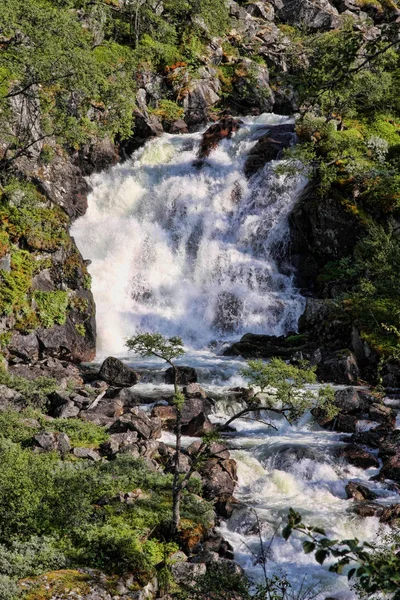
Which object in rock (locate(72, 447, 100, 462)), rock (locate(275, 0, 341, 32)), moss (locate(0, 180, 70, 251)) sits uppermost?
rock (locate(275, 0, 341, 32))

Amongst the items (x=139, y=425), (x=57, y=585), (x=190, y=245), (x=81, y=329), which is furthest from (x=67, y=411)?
(x=190, y=245)

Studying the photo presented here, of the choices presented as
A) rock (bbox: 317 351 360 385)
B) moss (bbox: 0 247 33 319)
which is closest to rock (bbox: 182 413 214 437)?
rock (bbox: 317 351 360 385)

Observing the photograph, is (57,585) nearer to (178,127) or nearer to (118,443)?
(118,443)

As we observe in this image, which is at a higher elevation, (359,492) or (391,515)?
(391,515)

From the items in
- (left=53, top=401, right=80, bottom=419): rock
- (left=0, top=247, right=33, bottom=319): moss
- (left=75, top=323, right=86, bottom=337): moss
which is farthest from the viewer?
(left=75, top=323, right=86, bottom=337): moss

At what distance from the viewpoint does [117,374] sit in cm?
1950

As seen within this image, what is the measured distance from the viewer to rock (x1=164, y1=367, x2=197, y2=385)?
64.8 ft

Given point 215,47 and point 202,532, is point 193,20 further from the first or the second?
point 202,532

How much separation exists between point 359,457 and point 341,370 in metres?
5.90

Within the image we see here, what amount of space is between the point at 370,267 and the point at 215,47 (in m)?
28.8

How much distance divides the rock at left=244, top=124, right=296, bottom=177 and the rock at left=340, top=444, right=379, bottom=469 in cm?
1943

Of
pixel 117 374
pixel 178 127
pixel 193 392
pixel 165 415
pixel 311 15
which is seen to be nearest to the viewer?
pixel 165 415

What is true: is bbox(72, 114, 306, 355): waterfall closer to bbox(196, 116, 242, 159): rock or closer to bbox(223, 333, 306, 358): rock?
bbox(196, 116, 242, 159): rock

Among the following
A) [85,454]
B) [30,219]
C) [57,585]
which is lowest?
[85,454]
